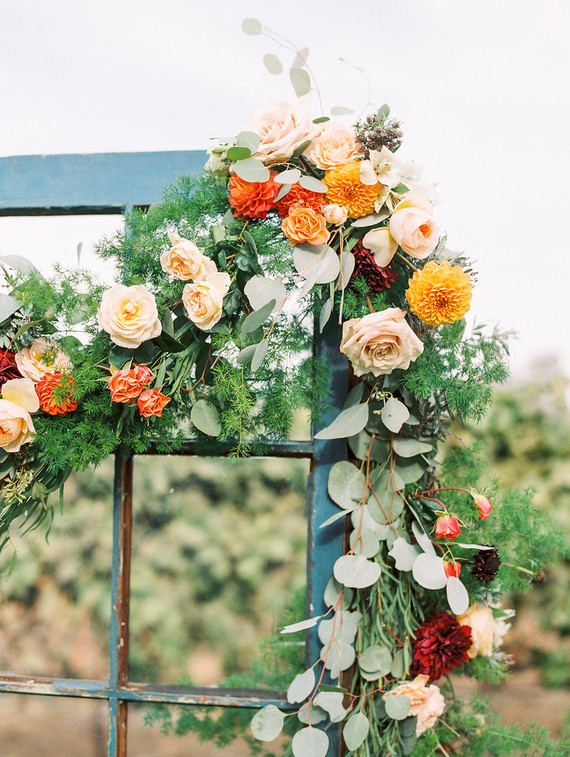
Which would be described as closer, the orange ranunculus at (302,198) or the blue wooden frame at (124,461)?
the orange ranunculus at (302,198)

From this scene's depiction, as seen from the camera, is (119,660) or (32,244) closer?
(119,660)

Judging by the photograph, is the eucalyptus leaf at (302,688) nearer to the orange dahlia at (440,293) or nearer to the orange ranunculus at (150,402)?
the orange ranunculus at (150,402)

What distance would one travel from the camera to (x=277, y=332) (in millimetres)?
833

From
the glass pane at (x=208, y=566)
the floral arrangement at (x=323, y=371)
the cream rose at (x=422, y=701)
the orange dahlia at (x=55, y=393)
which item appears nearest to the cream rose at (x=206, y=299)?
the floral arrangement at (x=323, y=371)

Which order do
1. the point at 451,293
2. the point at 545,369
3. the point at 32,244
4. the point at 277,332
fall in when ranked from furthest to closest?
the point at 545,369 → the point at 32,244 → the point at 277,332 → the point at 451,293

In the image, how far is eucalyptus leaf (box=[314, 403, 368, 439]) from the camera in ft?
2.64

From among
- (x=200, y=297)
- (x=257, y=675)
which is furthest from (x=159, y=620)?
(x=200, y=297)

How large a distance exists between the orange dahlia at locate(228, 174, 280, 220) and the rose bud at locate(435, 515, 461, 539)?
1.68 ft

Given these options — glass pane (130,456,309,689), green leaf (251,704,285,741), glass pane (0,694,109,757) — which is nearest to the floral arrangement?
green leaf (251,704,285,741)

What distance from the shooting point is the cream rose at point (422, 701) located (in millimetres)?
794

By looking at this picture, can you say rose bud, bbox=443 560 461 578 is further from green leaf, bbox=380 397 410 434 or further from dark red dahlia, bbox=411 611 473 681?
green leaf, bbox=380 397 410 434

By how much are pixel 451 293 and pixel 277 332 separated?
0.85 ft

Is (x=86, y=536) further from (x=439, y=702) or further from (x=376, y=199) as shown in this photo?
(x=376, y=199)

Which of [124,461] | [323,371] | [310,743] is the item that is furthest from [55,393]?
[310,743]
